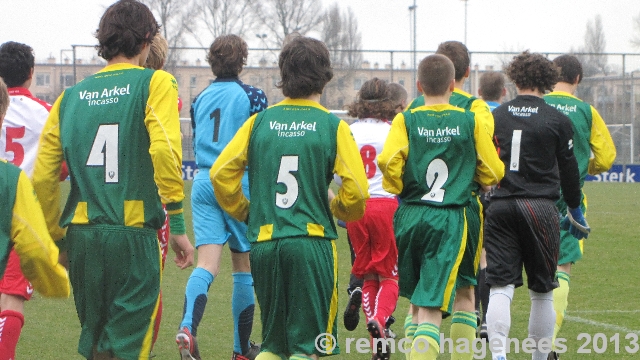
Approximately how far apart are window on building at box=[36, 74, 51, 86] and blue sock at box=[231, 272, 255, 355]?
962 inches

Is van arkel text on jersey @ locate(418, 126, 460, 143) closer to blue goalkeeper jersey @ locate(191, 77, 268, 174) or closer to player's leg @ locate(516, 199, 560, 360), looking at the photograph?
player's leg @ locate(516, 199, 560, 360)

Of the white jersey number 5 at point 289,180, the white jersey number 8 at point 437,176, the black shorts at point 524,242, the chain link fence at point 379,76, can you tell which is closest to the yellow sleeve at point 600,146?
the black shorts at point 524,242

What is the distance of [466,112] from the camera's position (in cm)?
524

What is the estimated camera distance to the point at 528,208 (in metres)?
5.60

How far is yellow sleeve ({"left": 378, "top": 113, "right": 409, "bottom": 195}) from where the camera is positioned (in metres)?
5.22

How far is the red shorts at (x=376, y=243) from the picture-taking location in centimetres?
→ 680

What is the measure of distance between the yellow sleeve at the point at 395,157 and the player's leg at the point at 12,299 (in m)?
2.22

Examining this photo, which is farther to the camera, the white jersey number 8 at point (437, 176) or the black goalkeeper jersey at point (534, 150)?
the black goalkeeper jersey at point (534, 150)

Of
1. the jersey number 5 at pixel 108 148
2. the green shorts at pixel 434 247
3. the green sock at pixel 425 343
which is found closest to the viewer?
the jersey number 5 at pixel 108 148

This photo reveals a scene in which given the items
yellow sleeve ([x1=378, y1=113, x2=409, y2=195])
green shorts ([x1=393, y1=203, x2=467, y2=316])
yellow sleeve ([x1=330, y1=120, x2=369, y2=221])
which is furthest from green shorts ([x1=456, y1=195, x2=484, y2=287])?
yellow sleeve ([x1=330, y1=120, x2=369, y2=221])

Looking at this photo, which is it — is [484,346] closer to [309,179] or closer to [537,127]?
[537,127]

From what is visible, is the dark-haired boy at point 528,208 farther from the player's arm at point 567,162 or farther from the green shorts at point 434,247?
the green shorts at point 434,247

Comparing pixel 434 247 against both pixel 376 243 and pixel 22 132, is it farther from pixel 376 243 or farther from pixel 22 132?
pixel 22 132

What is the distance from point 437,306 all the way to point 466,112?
1142mm
